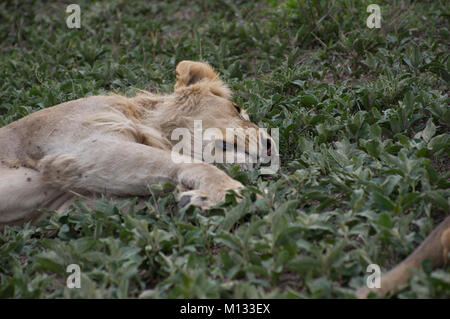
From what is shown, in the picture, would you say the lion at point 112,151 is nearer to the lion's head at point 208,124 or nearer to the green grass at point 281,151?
the lion's head at point 208,124

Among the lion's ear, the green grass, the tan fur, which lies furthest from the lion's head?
the tan fur

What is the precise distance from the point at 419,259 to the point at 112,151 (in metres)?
1.97

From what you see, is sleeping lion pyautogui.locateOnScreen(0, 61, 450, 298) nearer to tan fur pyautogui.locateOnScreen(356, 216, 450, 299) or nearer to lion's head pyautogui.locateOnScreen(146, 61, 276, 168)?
lion's head pyautogui.locateOnScreen(146, 61, 276, 168)

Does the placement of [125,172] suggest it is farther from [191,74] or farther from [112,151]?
[191,74]

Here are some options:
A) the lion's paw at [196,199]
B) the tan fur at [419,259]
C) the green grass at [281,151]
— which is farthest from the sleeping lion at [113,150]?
the tan fur at [419,259]

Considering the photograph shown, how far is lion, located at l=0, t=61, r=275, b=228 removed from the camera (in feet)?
11.5

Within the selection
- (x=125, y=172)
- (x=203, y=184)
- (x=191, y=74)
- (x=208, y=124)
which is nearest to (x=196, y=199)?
(x=203, y=184)

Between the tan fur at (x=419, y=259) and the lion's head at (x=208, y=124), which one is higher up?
the lion's head at (x=208, y=124)

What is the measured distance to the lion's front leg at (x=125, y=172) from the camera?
338 centimetres

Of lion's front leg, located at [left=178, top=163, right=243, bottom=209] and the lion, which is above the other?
the lion

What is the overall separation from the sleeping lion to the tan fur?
1122 mm

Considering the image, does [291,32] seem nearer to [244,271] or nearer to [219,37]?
[219,37]

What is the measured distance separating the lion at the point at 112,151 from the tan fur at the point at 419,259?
1.11 meters
